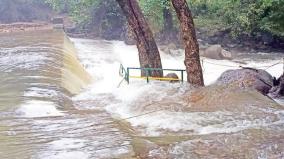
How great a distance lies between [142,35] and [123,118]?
4.90 metres

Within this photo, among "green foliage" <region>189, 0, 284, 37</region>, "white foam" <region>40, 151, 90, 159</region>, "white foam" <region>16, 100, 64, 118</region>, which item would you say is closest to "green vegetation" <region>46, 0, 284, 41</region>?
"green foliage" <region>189, 0, 284, 37</region>

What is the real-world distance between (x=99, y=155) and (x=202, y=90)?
543cm

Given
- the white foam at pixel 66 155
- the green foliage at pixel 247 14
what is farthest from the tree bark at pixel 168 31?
the white foam at pixel 66 155

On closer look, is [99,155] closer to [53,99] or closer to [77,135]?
[77,135]

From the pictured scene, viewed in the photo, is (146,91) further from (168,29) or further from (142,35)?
(168,29)

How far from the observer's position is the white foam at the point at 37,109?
34.0 feet

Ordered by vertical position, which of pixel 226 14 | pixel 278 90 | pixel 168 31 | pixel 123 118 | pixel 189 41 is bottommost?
pixel 278 90

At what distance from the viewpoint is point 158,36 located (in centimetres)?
2844

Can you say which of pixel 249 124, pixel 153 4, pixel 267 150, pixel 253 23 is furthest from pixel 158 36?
pixel 267 150

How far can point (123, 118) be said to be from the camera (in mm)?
10492

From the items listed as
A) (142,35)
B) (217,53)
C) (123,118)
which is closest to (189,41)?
(142,35)

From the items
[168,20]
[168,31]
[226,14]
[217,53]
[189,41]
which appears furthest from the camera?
[168,31]

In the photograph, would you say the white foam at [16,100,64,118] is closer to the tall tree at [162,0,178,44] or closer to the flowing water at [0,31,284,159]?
the flowing water at [0,31,284,159]

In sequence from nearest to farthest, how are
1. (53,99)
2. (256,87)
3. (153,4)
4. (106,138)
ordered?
(106,138), (53,99), (256,87), (153,4)
